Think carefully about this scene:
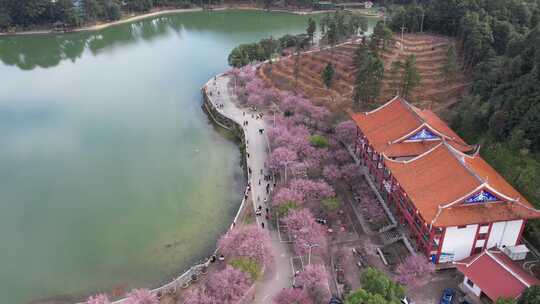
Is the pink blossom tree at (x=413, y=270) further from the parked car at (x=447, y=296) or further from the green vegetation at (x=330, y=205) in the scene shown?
the green vegetation at (x=330, y=205)

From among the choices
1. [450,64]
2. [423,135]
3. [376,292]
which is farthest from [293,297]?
[450,64]

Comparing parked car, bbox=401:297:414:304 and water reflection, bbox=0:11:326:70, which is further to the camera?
water reflection, bbox=0:11:326:70

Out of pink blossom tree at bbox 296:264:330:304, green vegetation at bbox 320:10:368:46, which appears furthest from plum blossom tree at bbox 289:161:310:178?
green vegetation at bbox 320:10:368:46

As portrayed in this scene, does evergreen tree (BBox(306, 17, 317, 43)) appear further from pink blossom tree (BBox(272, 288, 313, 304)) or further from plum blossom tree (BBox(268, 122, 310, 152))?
pink blossom tree (BBox(272, 288, 313, 304))

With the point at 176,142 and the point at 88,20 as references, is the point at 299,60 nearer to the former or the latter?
the point at 176,142

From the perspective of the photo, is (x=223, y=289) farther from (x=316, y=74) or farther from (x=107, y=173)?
(x=316, y=74)
